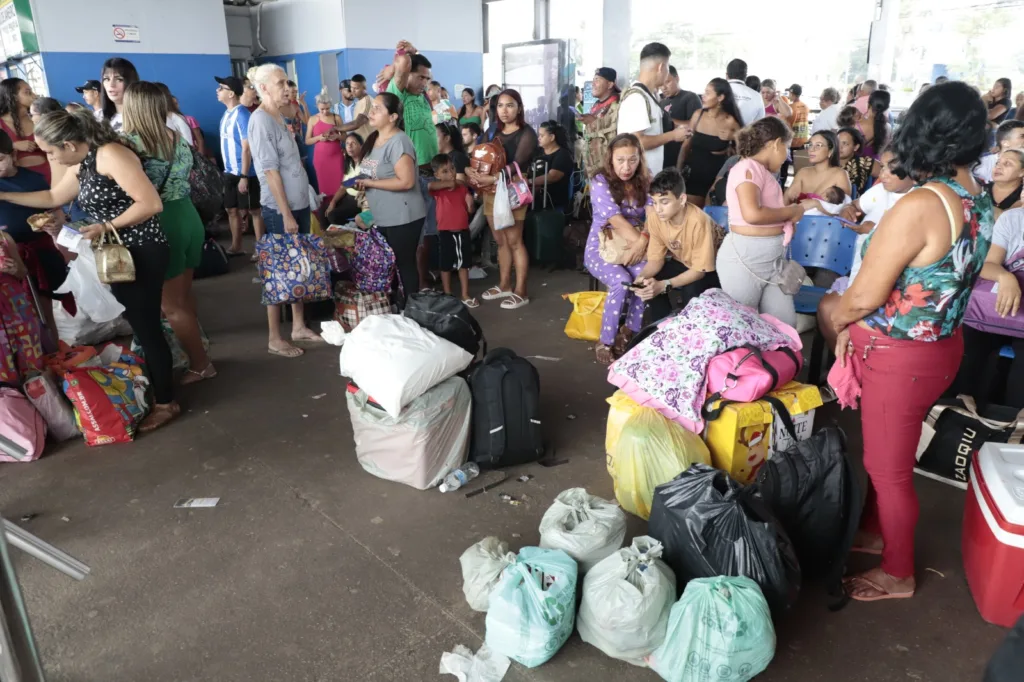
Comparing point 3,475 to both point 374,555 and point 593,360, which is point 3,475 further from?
point 593,360

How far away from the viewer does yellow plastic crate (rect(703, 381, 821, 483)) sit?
2.88 m

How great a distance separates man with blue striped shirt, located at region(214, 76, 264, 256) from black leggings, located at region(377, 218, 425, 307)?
8.57ft

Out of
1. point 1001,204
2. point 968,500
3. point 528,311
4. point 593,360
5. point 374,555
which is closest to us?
point 968,500

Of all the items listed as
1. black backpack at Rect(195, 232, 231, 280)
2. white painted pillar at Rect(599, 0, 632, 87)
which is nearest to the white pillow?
black backpack at Rect(195, 232, 231, 280)

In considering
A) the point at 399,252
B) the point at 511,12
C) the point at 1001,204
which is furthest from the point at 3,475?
the point at 511,12

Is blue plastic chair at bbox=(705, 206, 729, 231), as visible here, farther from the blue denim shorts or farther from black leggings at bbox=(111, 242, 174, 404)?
black leggings at bbox=(111, 242, 174, 404)

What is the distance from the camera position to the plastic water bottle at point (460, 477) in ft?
10.4

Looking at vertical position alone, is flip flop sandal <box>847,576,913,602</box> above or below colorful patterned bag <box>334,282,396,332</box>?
below

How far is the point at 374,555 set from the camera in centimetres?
276

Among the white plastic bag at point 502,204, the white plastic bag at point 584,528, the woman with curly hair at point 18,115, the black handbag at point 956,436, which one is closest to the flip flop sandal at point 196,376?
the woman with curly hair at point 18,115

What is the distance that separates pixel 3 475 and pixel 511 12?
11.4m

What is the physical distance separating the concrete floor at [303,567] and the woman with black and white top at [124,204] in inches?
20.4

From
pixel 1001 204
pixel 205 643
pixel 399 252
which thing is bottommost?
pixel 205 643

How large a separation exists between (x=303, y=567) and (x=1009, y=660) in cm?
229
